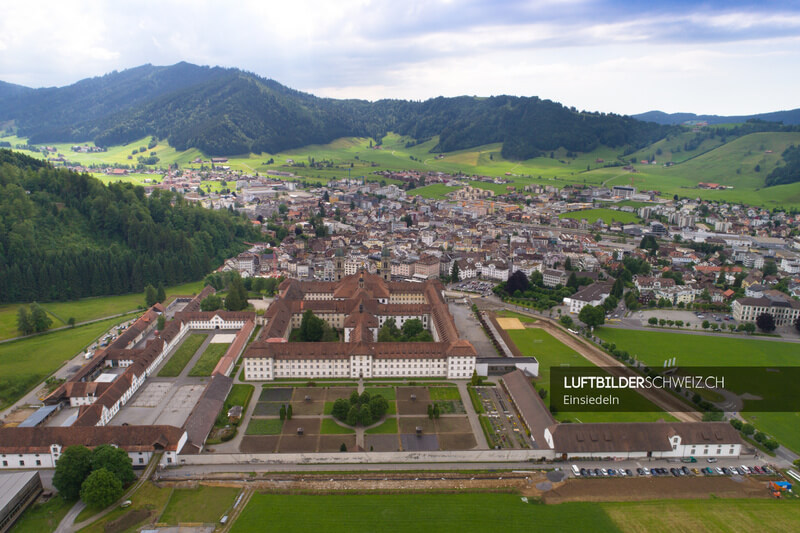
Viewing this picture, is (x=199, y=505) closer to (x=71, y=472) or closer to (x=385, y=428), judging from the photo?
(x=71, y=472)

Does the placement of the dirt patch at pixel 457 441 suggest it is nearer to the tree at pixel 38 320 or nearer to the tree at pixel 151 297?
the tree at pixel 151 297

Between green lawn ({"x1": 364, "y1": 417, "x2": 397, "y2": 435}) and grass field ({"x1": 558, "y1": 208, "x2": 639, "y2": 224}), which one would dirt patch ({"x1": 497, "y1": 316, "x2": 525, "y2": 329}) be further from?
grass field ({"x1": 558, "y1": 208, "x2": 639, "y2": 224})

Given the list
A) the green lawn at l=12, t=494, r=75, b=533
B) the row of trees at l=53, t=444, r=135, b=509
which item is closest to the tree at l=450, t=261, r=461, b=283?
the row of trees at l=53, t=444, r=135, b=509

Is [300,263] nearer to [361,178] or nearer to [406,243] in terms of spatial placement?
[406,243]

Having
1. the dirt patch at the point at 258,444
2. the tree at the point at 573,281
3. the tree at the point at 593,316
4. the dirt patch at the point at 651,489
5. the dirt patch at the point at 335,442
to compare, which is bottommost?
the dirt patch at the point at 651,489

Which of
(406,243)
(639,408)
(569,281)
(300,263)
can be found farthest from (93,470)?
(406,243)

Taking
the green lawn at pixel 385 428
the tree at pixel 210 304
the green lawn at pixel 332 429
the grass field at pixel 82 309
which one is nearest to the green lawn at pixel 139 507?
the green lawn at pixel 332 429
